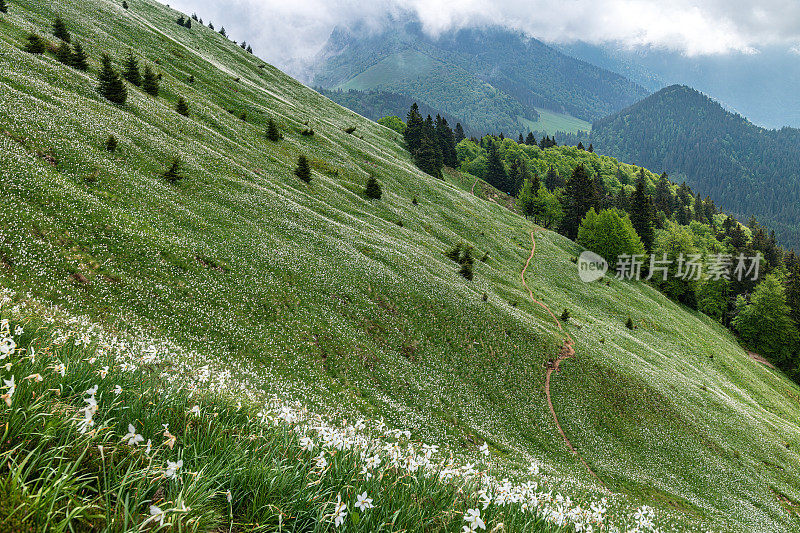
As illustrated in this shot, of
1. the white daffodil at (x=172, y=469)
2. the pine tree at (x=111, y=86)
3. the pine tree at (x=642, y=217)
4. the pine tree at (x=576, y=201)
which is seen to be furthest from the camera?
the pine tree at (x=576, y=201)

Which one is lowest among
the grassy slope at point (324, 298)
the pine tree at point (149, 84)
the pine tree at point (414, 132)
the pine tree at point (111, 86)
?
the grassy slope at point (324, 298)

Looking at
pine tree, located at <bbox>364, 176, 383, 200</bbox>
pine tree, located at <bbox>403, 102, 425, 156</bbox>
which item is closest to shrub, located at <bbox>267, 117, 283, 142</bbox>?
pine tree, located at <bbox>364, 176, 383, 200</bbox>

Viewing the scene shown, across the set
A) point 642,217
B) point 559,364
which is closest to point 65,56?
point 559,364

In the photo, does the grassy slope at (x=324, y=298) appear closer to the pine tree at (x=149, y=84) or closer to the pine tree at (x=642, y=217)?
the pine tree at (x=149, y=84)

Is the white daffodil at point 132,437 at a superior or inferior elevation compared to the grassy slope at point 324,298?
superior

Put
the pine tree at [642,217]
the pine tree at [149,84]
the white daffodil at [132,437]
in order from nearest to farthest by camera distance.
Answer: the white daffodil at [132,437] < the pine tree at [149,84] < the pine tree at [642,217]

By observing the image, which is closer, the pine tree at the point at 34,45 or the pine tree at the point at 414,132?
the pine tree at the point at 34,45

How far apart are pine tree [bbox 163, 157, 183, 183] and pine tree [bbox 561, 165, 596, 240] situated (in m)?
101

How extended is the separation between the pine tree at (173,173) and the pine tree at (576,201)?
10148 centimetres

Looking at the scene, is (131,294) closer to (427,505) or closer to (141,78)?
(427,505)

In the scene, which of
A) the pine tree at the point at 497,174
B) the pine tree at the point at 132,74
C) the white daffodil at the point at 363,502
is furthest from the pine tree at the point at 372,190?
the pine tree at the point at 497,174

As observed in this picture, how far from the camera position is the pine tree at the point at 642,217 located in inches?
3989

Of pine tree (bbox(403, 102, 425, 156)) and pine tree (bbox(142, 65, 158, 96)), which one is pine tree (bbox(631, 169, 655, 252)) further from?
pine tree (bbox(142, 65, 158, 96))

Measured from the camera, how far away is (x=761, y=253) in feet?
385
